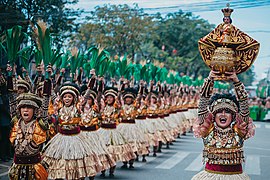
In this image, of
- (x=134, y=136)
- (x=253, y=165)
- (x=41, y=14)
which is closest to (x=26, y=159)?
(x=134, y=136)

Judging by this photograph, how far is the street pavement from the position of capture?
1253cm

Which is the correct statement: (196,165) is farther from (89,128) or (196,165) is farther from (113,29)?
(113,29)

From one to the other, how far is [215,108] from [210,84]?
453 millimetres

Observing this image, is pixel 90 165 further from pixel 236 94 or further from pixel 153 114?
pixel 153 114

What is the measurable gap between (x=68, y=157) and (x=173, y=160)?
20.9 ft

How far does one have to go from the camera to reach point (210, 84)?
7.35 meters

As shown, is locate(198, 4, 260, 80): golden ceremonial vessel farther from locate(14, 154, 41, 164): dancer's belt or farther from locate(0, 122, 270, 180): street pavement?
locate(0, 122, 270, 180): street pavement

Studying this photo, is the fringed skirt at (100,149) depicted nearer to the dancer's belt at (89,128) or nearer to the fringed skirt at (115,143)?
the dancer's belt at (89,128)

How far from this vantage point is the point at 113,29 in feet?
108

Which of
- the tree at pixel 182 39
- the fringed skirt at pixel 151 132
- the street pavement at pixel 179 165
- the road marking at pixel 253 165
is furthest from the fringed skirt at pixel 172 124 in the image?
the tree at pixel 182 39

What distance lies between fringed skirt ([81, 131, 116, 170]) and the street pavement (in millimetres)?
637

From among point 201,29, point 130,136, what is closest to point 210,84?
point 130,136

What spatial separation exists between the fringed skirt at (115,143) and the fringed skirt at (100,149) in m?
0.50

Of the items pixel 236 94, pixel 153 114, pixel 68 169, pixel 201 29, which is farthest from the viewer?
pixel 201 29
